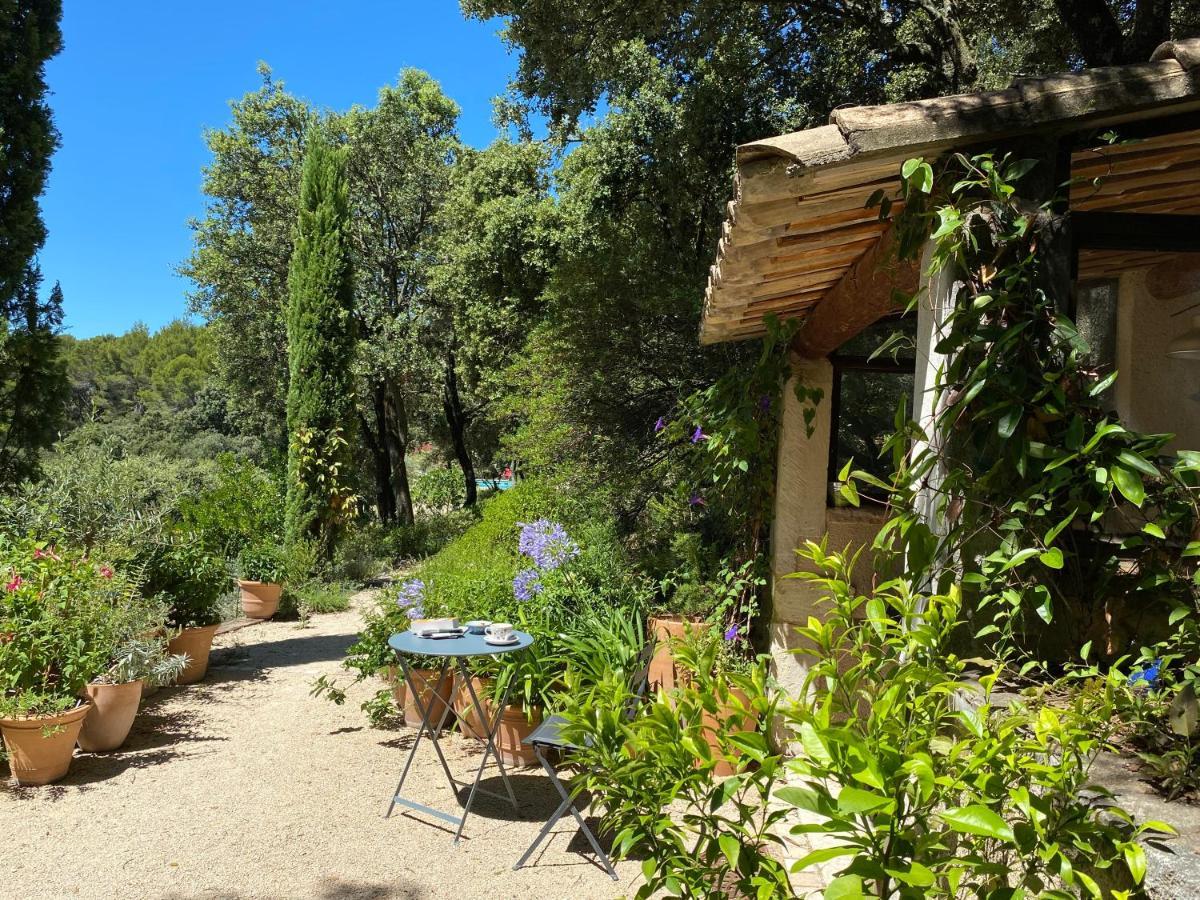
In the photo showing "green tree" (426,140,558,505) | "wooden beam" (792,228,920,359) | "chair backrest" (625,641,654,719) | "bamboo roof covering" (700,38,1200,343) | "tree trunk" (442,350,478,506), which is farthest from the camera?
"tree trunk" (442,350,478,506)

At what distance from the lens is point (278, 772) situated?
465cm

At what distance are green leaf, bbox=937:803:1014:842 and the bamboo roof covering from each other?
4.66 feet

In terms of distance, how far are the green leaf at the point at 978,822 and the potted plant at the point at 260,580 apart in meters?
9.21

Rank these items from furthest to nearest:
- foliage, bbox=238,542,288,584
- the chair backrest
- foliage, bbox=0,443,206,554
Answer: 1. foliage, bbox=238,542,288,584
2. foliage, bbox=0,443,206,554
3. the chair backrest

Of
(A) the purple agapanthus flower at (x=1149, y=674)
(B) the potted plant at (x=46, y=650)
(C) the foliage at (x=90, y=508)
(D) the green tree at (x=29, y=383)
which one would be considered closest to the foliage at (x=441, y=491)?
(D) the green tree at (x=29, y=383)

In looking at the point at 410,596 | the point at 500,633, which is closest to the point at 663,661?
the point at 500,633

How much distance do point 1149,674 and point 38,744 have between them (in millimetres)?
4885

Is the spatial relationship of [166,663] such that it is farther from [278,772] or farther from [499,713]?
[499,713]

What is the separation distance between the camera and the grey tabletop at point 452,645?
12.2ft

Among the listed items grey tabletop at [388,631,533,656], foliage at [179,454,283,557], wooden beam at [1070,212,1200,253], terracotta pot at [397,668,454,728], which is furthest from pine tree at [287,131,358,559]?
wooden beam at [1070,212,1200,253]

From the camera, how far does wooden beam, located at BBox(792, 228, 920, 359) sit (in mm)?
2687

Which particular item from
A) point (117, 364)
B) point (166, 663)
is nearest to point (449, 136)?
point (166, 663)

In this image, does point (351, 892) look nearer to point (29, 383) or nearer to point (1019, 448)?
point (1019, 448)

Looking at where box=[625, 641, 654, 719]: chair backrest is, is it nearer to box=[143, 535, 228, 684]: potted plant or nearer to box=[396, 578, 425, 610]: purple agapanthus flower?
box=[396, 578, 425, 610]: purple agapanthus flower
